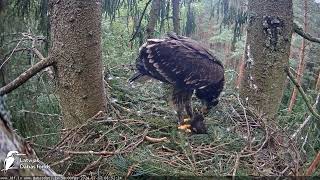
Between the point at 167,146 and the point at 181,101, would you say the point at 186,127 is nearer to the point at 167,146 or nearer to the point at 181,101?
the point at 181,101

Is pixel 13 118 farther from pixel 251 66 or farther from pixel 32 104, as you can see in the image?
pixel 251 66

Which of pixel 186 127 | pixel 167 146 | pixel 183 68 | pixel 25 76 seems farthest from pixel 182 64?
pixel 25 76

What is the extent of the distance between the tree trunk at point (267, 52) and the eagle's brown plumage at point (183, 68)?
1.33ft

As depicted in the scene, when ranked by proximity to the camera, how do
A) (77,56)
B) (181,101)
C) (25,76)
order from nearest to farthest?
(25,76)
(77,56)
(181,101)

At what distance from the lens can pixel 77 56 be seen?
8.59 ft

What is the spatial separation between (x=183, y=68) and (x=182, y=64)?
0.03m

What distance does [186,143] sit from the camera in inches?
103

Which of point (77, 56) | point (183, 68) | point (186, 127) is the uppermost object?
point (77, 56)

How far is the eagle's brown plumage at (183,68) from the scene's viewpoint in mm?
3055

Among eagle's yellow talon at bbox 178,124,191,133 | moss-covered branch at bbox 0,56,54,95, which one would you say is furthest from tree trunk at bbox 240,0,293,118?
moss-covered branch at bbox 0,56,54,95

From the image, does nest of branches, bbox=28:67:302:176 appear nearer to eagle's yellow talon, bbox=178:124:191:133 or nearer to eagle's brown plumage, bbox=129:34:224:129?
eagle's yellow talon, bbox=178:124:191:133

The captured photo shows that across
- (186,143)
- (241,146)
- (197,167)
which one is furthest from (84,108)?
(241,146)

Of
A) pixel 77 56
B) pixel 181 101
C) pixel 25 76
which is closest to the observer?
pixel 25 76

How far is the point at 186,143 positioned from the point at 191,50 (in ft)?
2.77
